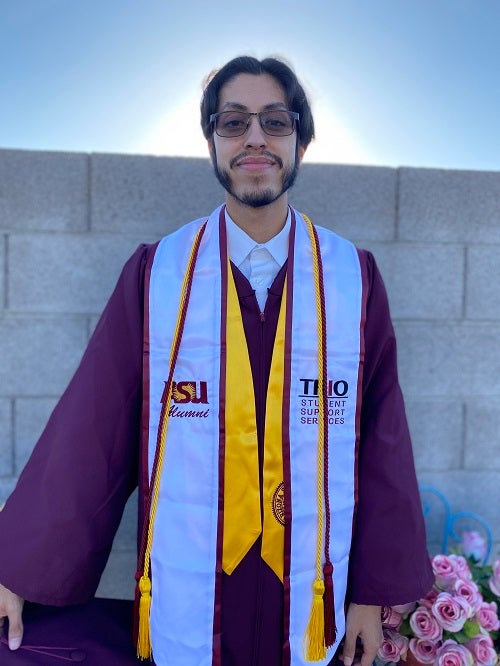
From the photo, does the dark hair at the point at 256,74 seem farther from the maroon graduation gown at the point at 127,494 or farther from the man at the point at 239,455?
the maroon graduation gown at the point at 127,494

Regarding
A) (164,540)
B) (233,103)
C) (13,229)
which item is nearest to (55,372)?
(13,229)

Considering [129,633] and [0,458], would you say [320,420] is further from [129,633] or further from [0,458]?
[0,458]

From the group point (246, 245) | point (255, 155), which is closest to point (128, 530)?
point (246, 245)

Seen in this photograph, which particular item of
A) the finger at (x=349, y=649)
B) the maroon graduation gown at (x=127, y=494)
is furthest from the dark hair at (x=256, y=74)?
the finger at (x=349, y=649)

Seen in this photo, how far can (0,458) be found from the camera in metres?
2.04

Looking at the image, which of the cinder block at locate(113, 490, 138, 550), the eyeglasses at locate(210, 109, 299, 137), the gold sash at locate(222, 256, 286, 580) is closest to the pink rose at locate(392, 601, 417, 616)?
the gold sash at locate(222, 256, 286, 580)

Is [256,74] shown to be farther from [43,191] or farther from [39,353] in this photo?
[39,353]

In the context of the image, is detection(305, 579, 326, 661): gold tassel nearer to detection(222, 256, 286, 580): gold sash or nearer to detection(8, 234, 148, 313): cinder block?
detection(222, 256, 286, 580): gold sash

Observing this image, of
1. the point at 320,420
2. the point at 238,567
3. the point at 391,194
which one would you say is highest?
the point at 391,194

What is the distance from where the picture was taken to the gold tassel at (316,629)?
1.35 meters

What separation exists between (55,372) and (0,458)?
1.31 ft

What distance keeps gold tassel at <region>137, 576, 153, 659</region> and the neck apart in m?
0.97

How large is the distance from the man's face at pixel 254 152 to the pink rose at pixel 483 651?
1.48 metres

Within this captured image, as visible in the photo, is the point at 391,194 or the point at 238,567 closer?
the point at 238,567
